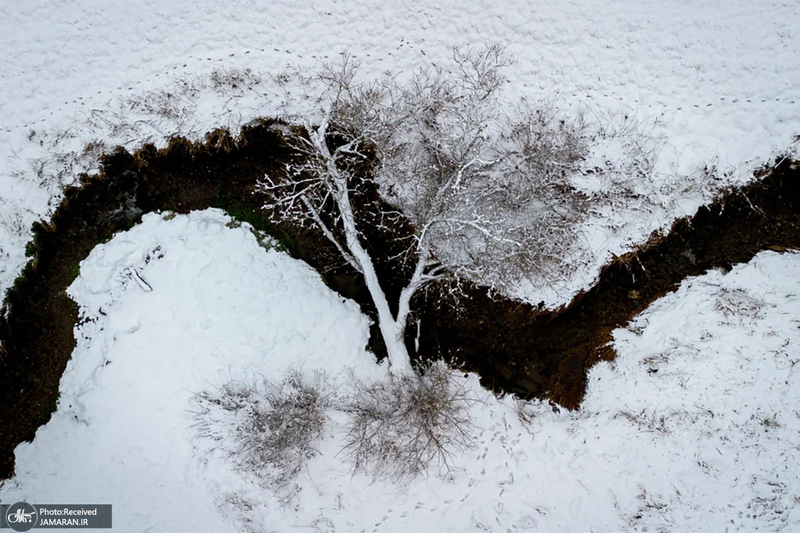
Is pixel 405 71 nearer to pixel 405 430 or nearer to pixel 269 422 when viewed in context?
pixel 405 430

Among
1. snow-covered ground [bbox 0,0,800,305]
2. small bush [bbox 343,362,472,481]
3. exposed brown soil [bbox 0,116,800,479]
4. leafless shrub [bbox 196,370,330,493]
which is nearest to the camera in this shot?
small bush [bbox 343,362,472,481]

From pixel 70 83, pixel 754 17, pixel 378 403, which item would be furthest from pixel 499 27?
pixel 70 83

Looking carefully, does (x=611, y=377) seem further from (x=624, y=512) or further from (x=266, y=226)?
(x=266, y=226)

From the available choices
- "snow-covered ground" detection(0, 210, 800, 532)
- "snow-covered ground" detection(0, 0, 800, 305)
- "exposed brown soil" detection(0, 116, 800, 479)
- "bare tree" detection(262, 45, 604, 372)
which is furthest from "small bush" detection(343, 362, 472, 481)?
"snow-covered ground" detection(0, 0, 800, 305)

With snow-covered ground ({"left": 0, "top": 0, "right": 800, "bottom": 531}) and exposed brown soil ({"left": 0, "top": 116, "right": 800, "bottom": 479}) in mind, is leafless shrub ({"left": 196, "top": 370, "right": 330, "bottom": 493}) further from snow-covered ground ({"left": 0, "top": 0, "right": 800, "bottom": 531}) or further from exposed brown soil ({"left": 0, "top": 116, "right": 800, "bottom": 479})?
exposed brown soil ({"left": 0, "top": 116, "right": 800, "bottom": 479})

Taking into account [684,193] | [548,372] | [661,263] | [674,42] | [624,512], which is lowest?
[624,512]

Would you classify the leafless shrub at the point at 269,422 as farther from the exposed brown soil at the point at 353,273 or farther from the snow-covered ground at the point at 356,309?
the exposed brown soil at the point at 353,273

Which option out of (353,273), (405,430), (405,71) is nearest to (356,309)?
(353,273)
